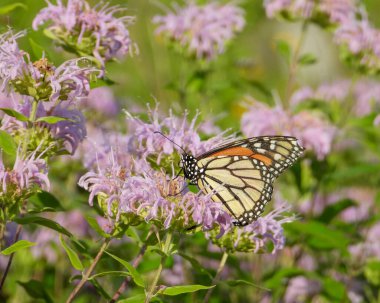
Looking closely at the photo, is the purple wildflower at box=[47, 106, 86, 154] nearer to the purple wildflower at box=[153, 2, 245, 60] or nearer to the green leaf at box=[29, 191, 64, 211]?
the green leaf at box=[29, 191, 64, 211]

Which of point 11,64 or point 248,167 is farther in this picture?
point 248,167

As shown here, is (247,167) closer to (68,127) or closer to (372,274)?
(68,127)

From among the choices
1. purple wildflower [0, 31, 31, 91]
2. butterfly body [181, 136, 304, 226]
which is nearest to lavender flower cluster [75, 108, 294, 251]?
butterfly body [181, 136, 304, 226]

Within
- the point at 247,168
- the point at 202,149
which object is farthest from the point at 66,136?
the point at 247,168

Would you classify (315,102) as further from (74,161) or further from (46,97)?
(46,97)

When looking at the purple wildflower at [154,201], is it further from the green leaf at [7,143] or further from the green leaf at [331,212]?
the green leaf at [331,212]

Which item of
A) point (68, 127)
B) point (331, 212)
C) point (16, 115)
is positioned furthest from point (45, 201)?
point (331, 212)
